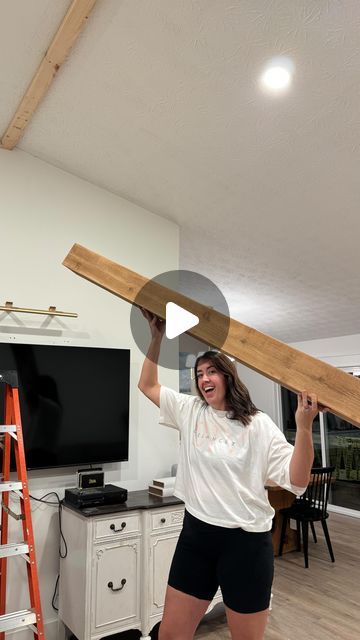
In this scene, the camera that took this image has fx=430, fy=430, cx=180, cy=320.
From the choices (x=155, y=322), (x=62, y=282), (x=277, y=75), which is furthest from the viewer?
(x=62, y=282)

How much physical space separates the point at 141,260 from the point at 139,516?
186cm

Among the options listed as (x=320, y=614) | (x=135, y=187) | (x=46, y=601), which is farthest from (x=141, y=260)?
(x=320, y=614)

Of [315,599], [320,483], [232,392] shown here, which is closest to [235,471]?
[232,392]

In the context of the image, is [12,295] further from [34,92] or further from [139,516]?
[139,516]

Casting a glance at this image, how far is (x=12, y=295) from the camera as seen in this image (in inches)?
111

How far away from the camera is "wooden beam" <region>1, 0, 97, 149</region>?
6.29 feet

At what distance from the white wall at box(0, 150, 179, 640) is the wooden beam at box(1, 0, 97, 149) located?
31cm

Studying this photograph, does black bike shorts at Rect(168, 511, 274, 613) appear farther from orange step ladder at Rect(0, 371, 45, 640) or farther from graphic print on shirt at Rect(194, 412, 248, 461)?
orange step ladder at Rect(0, 371, 45, 640)

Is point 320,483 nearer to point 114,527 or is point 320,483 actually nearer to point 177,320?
point 114,527

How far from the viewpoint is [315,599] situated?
337 centimetres

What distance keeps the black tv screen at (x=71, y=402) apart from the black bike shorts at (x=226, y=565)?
1.55m

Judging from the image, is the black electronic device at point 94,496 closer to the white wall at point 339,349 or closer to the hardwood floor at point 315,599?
the hardwood floor at point 315,599

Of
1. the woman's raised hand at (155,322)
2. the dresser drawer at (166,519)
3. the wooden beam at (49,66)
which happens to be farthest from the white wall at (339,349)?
the woman's raised hand at (155,322)

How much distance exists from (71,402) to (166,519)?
96cm
